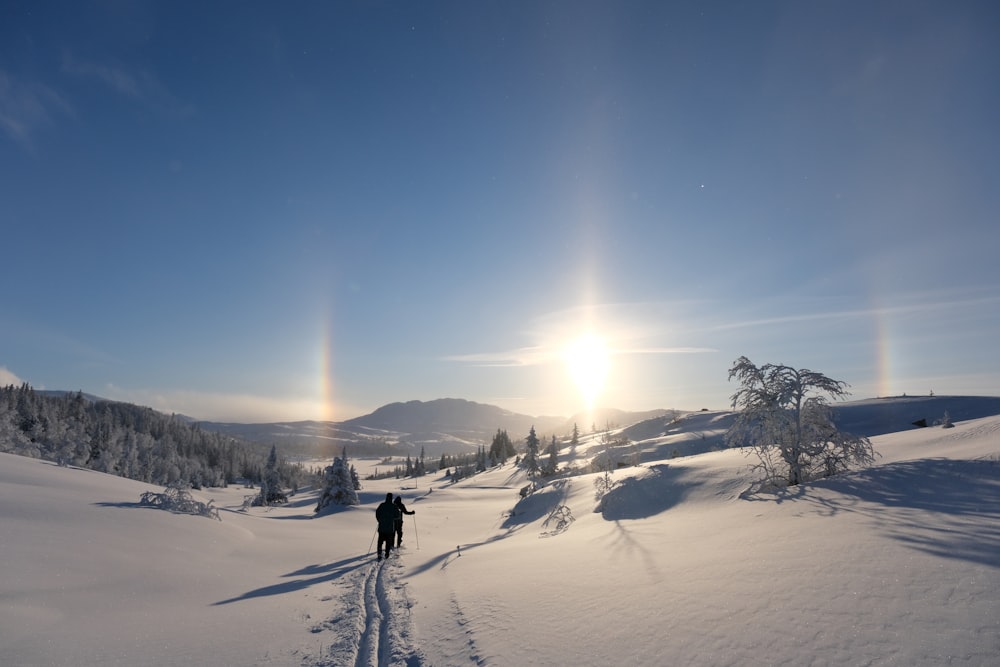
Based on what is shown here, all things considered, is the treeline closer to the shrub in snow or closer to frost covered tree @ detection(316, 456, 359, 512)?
frost covered tree @ detection(316, 456, 359, 512)

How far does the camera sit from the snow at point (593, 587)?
13.4 feet

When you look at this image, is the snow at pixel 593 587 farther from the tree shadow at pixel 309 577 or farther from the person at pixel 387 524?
the person at pixel 387 524

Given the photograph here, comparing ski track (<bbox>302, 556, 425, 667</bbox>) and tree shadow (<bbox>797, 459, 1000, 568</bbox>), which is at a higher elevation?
tree shadow (<bbox>797, 459, 1000, 568</bbox>)

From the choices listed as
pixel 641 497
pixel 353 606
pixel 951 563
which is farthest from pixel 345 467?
pixel 951 563

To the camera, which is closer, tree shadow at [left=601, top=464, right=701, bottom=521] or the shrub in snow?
tree shadow at [left=601, top=464, right=701, bottom=521]

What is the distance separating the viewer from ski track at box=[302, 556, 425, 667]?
582 centimetres

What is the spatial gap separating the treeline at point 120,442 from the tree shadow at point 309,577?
181 feet

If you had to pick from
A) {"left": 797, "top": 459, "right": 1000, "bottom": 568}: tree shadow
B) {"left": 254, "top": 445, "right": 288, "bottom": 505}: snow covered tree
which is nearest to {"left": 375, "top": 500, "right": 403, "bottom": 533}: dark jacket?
{"left": 797, "top": 459, "right": 1000, "bottom": 568}: tree shadow

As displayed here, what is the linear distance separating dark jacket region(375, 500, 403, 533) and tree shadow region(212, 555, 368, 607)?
1.04m

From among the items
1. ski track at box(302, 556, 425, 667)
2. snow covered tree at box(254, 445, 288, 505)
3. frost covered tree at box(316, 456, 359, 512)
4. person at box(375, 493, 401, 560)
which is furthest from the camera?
snow covered tree at box(254, 445, 288, 505)

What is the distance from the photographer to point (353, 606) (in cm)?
830

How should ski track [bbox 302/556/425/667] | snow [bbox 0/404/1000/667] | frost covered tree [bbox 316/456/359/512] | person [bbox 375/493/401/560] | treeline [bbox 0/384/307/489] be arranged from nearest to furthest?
snow [bbox 0/404/1000/667]
ski track [bbox 302/556/425/667]
person [bbox 375/493/401/560]
frost covered tree [bbox 316/456/359/512]
treeline [bbox 0/384/307/489]

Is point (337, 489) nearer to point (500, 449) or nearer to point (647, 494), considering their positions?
point (647, 494)

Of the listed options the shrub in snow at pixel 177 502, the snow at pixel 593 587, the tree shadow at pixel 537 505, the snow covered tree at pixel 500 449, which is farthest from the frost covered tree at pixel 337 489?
the snow covered tree at pixel 500 449
